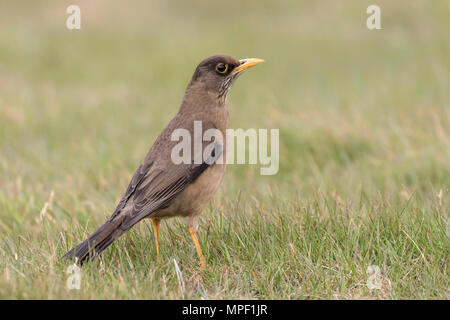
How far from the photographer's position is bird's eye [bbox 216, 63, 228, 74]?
5.95 meters

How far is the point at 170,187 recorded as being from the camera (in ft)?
17.2

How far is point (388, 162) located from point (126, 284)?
454 cm

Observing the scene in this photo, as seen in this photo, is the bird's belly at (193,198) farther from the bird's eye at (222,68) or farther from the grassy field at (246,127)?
the bird's eye at (222,68)

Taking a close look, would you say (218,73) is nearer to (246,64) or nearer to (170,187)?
(246,64)

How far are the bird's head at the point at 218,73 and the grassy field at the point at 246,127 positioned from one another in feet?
3.46

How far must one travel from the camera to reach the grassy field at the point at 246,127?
4688 mm

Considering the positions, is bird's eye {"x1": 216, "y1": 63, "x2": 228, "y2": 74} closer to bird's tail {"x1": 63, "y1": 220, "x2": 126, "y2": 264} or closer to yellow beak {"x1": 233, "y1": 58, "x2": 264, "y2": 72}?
yellow beak {"x1": 233, "y1": 58, "x2": 264, "y2": 72}

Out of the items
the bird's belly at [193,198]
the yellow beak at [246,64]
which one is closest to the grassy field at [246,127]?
the bird's belly at [193,198]

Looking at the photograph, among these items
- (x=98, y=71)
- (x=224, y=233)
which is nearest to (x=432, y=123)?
(x=224, y=233)

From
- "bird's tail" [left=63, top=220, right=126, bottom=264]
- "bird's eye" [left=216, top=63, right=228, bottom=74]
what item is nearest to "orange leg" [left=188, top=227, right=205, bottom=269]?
"bird's tail" [left=63, top=220, right=126, bottom=264]

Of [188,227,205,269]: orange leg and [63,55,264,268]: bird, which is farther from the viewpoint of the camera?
[63,55,264,268]: bird

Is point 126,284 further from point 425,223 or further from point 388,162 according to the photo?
point 388,162

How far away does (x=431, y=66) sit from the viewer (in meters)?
12.4

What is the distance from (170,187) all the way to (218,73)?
1256 millimetres
